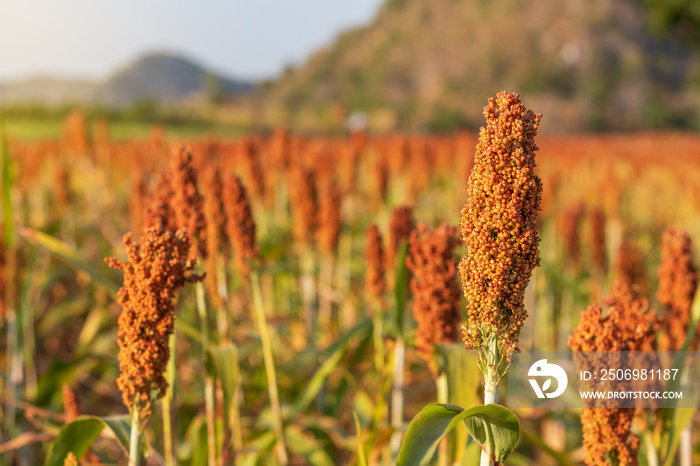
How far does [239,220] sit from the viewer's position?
2734 mm

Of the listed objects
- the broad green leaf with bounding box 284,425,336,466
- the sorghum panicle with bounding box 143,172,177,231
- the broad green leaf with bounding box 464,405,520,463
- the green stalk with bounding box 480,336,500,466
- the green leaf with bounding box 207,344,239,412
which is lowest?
the broad green leaf with bounding box 284,425,336,466

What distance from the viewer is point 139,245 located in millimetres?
1594

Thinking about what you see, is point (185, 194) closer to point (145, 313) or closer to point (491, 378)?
point (145, 313)

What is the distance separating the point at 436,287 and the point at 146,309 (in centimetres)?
108

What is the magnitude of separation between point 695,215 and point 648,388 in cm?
616

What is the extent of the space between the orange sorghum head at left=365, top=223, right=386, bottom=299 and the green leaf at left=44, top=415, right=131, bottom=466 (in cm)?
149

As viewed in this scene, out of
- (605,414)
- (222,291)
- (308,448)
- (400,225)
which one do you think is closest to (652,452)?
(605,414)

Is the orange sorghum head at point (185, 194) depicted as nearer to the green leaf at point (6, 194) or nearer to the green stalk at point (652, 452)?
the green leaf at point (6, 194)

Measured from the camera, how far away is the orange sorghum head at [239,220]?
267 centimetres

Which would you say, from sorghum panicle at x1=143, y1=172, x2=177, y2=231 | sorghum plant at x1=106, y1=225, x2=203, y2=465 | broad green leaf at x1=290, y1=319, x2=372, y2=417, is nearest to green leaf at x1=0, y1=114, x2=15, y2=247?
sorghum panicle at x1=143, y1=172, x2=177, y2=231

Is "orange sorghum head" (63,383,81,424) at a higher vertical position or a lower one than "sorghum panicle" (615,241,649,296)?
lower

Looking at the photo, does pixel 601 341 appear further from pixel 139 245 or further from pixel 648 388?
pixel 139 245

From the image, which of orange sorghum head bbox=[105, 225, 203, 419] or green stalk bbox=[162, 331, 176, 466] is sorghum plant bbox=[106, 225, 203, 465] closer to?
orange sorghum head bbox=[105, 225, 203, 419]

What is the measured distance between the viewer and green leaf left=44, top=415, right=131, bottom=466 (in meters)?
1.77
